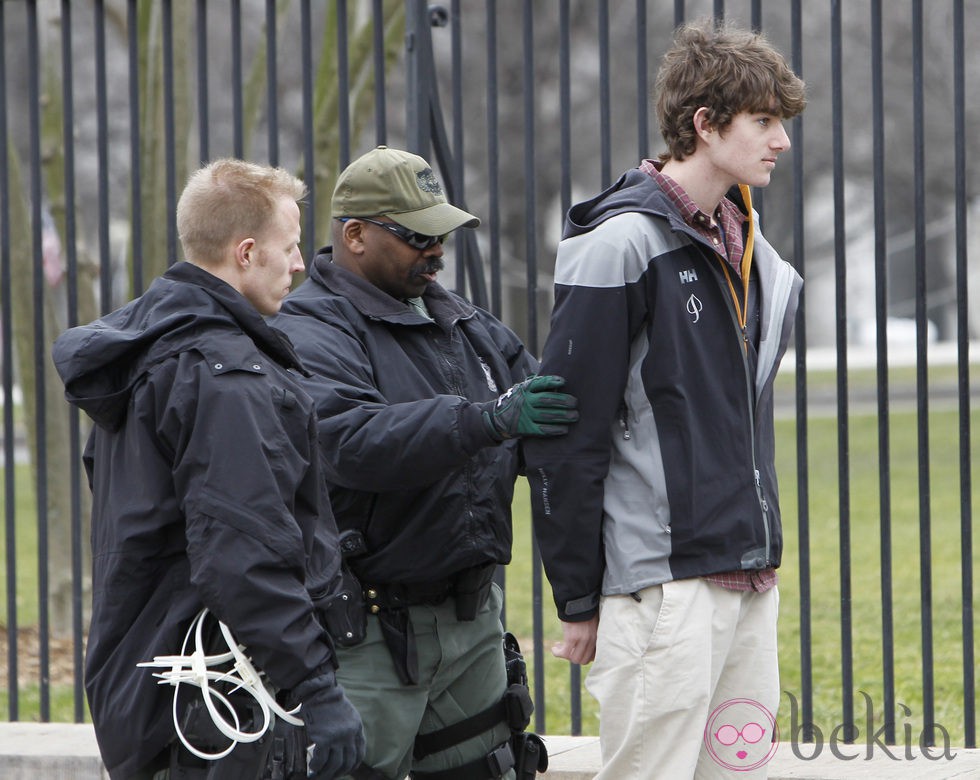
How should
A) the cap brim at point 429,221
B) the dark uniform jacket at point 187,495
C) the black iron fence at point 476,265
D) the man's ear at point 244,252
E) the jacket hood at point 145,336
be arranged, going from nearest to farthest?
1. the dark uniform jacket at point 187,495
2. the jacket hood at point 145,336
3. the man's ear at point 244,252
4. the cap brim at point 429,221
5. the black iron fence at point 476,265

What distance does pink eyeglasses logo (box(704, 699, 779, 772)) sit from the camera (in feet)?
9.60

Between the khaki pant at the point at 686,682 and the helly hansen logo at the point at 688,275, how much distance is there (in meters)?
0.60

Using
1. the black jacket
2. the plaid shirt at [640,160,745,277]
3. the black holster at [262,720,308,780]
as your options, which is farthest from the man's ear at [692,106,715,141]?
the black holster at [262,720,308,780]

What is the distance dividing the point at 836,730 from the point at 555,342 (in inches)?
71.0

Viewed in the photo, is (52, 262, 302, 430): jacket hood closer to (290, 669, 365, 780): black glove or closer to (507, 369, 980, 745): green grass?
(290, 669, 365, 780): black glove

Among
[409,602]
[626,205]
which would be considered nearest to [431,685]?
[409,602]

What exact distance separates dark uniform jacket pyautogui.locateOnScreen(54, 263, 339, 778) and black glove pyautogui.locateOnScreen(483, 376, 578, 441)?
1.37 feet

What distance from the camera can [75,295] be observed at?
4.80 meters

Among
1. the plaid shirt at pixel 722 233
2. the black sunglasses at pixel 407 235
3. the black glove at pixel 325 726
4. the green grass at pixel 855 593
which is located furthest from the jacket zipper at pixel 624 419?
the green grass at pixel 855 593

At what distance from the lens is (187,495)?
252 centimetres

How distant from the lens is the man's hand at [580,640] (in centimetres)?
294

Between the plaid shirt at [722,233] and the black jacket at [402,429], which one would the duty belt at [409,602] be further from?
the plaid shirt at [722,233]

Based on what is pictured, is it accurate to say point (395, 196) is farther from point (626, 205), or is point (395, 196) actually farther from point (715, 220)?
point (715, 220)

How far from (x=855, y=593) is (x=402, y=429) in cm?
544
